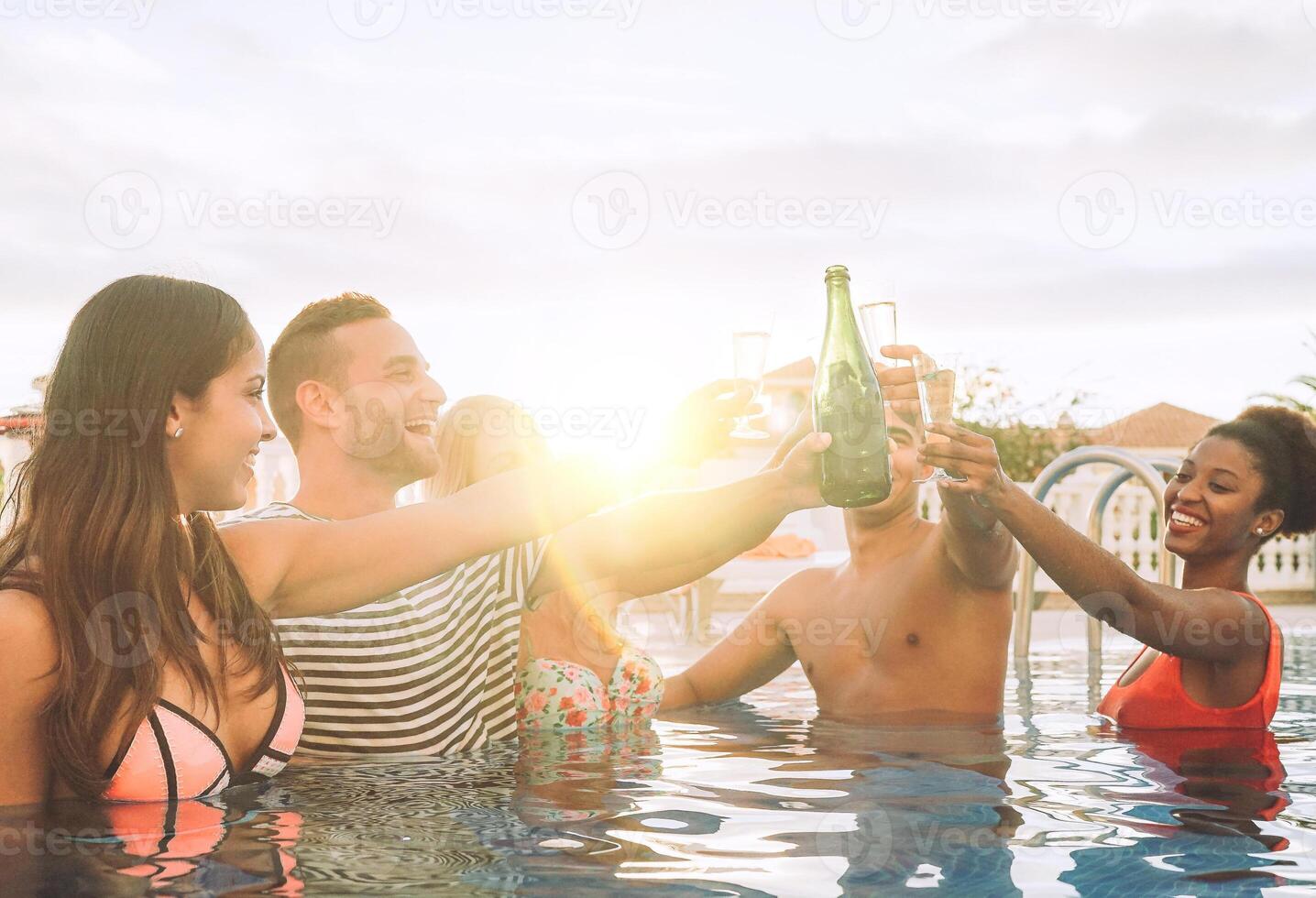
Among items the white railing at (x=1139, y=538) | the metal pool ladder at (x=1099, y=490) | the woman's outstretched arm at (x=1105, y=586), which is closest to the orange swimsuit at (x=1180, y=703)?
the woman's outstretched arm at (x=1105, y=586)

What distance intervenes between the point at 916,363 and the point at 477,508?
1.15 metres

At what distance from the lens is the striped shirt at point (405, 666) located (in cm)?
346

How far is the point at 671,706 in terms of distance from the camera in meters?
5.25

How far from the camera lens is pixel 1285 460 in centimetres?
400

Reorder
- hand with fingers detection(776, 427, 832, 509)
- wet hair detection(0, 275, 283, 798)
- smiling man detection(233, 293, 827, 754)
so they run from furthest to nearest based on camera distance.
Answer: smiling man detection(233, 293, 827, 754) < hand with fingers detection(776, 427, 832, 509) < wet hair detection(0, 275, 283, 798)

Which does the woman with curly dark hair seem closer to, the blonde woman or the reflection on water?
the reflection on water

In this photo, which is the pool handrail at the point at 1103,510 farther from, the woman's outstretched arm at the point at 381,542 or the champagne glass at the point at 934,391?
the woman's outstretched arm at the point at 381,542

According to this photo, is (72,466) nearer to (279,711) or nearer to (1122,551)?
(279,711)

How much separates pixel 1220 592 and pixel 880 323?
160 centimetres

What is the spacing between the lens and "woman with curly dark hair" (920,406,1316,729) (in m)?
3.64

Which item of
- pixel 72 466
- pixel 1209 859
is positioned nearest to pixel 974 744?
pixel 1209 859

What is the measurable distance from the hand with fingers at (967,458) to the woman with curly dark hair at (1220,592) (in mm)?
568

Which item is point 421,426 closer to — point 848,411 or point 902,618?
point 848,411

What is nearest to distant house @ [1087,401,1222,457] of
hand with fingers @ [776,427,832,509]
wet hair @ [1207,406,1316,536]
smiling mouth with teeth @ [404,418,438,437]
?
wet hair @ [1207,406,1316,536]
